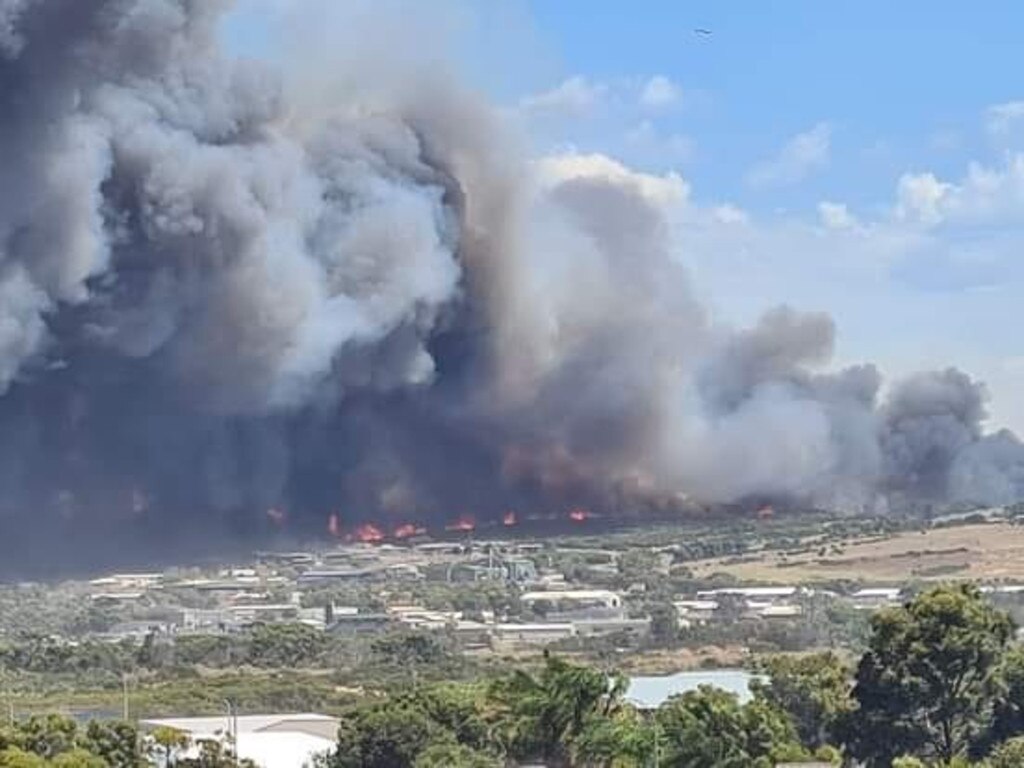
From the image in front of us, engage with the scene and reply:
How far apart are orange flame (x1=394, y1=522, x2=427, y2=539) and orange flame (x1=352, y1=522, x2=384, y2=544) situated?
1.97 ft

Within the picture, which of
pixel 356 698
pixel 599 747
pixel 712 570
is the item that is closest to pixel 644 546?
pixel 712 570

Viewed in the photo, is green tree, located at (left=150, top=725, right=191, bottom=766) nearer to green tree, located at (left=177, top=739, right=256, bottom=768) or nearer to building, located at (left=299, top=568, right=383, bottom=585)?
green tree, located at (left=177, top=739, right=256, bottom=768)

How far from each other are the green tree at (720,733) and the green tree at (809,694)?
664cm

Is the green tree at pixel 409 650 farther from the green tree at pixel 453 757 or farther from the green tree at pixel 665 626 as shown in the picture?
the green tree at pixel 453 757

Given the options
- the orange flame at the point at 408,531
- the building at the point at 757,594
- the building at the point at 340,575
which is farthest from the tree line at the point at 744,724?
the building at the point at 340,575

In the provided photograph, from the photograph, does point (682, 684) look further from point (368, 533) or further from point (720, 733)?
point (720, 733)

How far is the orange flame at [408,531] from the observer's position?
80444 mm

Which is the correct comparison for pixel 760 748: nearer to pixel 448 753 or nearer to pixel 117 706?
pixel 448 753

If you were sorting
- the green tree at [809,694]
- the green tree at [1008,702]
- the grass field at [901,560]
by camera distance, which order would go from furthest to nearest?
the grass field at [901,560] → the green tree at [809,694] → the green tree at [1008,702]

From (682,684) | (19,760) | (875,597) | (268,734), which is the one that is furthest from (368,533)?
(19,760)

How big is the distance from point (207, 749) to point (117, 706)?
62.4 feet

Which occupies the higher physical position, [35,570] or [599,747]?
[35,570]

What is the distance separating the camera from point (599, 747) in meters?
38.3

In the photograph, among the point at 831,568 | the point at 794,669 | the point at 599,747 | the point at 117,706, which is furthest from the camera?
the point at 831,568
